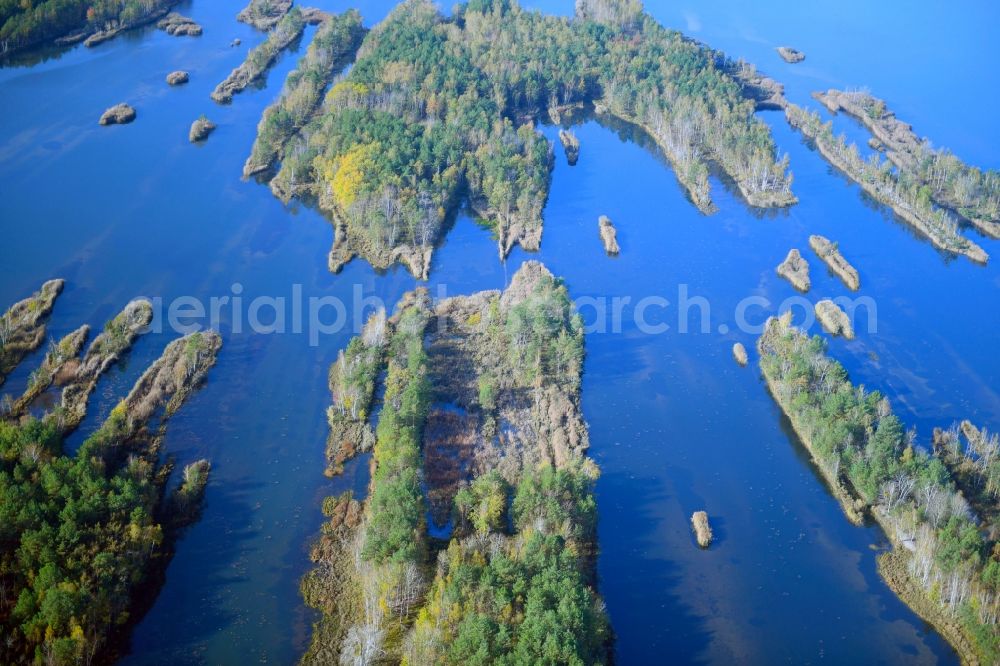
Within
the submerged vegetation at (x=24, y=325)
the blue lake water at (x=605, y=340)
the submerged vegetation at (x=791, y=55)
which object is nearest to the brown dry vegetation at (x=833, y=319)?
the blue lake water at (x=605, y=340)

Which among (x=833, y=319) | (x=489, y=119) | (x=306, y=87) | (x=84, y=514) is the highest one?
(x=306, y=87)

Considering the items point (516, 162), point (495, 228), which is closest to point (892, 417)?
point (495, 228)

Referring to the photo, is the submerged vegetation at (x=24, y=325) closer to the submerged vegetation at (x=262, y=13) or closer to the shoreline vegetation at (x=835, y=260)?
the shoreline vegetation at (x=835, y=260)

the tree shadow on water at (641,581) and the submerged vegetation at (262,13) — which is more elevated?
the submerged vegetation at (262,13)

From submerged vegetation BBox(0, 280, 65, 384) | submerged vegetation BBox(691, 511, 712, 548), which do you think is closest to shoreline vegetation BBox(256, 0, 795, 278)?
submerged vegetation BBox(0, 280, 65, 384)

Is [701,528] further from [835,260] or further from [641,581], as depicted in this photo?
[835,260]

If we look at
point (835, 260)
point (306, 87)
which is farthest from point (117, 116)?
point (835, 260)
